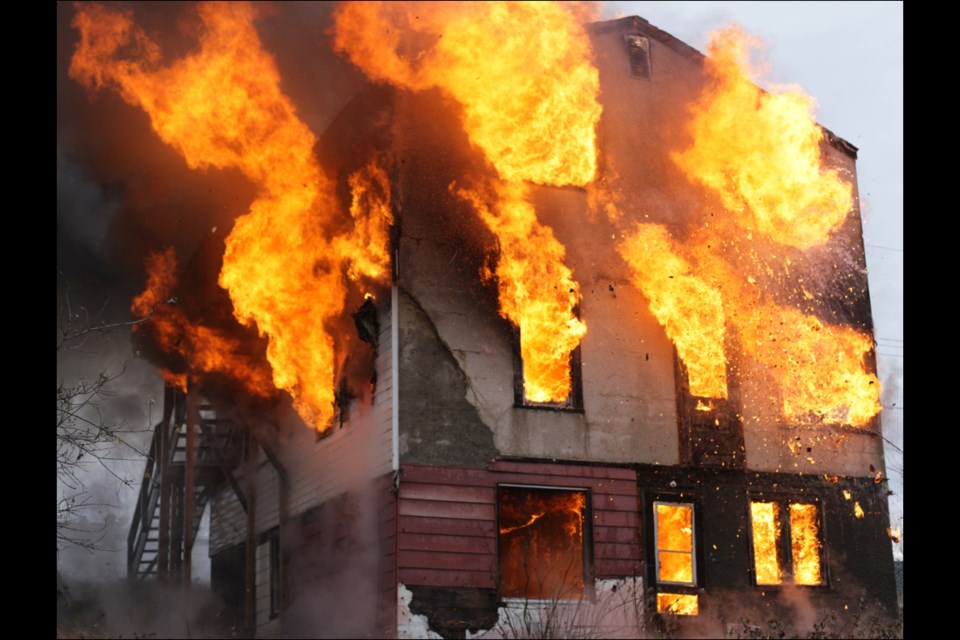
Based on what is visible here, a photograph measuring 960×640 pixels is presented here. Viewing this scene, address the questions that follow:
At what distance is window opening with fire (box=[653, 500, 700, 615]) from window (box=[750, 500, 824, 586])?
4.04ft

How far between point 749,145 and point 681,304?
130 inches

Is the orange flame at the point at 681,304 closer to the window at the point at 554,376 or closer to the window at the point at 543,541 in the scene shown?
the window at the point at 554,376

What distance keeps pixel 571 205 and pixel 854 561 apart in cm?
788

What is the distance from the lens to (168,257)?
22375 mm

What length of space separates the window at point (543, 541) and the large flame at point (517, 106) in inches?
63.5

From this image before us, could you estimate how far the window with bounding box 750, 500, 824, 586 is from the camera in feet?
56.9

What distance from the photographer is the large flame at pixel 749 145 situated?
18.4 meters

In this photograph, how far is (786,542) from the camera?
1752 centimetres

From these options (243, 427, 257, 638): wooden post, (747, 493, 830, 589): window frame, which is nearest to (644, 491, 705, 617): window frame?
(747, 493, 830, 589): window frame

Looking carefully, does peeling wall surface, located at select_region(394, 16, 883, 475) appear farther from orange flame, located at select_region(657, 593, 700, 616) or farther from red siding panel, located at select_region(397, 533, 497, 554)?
orange flame, located at select_region(657, 593, 700, 616)

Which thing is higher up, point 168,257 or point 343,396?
point 168,257

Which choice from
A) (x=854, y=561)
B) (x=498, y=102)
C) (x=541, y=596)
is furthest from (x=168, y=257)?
(x=854, y=561)
